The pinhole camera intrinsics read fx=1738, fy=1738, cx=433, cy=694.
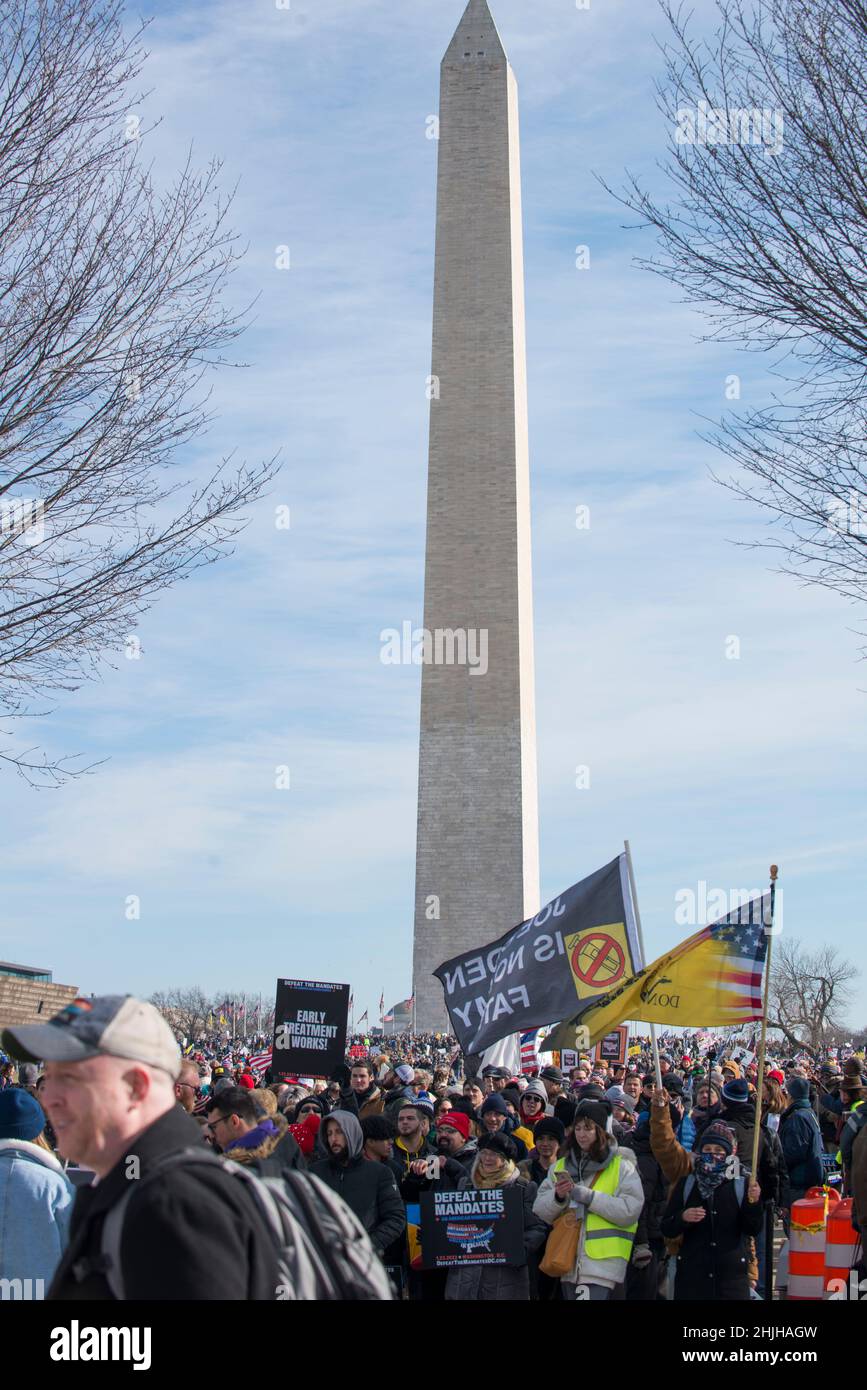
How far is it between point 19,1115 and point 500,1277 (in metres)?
2.77

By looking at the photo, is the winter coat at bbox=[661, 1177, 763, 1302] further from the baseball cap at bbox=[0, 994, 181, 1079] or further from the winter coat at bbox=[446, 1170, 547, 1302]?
the baseball cap at bbox=[0, 994, 181, 1079]

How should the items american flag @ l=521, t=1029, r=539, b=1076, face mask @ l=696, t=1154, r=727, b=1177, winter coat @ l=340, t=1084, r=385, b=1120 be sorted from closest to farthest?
face mask @ l=696, t=1154, r=727, b=1177
winter coat @ l=340, t=1084, r=385, b=1120
american flag @ l=521, t=1029, r=539, b=1076

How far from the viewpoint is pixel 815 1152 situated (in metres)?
10.6

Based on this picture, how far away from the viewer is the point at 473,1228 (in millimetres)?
7457

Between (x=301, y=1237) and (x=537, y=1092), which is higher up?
(x=537, y=1092)

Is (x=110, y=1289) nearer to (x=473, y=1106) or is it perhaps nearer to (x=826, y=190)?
(x=826, y=190)

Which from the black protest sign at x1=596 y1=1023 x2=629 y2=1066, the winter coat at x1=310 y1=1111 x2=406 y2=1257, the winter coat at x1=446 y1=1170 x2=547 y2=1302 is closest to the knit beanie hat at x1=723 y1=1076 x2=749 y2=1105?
the winter coat at x1=446 y1=1170 x2=547 y2=1302

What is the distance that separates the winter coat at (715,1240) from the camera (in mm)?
7383

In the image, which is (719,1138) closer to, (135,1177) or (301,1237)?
(301,1237)

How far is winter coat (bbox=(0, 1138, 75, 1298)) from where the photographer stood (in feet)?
16.5

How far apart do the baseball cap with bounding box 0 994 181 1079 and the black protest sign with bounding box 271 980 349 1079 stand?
11.8 meters

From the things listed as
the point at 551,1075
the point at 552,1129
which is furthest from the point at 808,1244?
the point at 551,1075

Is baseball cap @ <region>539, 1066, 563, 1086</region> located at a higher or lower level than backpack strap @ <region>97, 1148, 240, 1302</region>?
higher
